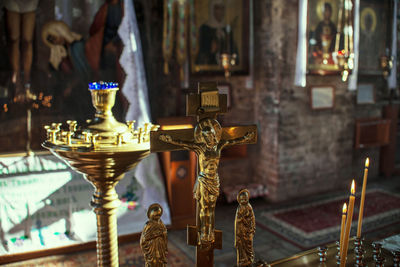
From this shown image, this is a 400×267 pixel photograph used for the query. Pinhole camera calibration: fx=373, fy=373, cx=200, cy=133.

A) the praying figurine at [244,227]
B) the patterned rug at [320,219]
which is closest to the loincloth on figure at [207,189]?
the praying figurine at [244,227]

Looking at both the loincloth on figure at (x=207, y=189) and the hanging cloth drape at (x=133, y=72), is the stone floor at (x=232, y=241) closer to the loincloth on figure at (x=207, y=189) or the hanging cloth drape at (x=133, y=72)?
the hanging cloth drape at (x=133, y=72)

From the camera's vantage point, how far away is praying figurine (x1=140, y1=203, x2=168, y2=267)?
136 centimetres

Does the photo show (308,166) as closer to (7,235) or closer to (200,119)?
(7,235)

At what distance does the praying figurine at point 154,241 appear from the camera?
4.46 feet

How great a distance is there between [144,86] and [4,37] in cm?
160

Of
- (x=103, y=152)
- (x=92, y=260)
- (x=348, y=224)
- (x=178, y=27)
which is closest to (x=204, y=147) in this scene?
(x=103, y=152)

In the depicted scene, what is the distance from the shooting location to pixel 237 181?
6.11 metres

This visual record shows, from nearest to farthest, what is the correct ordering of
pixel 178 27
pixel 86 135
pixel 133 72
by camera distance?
1. pixel 86 135
2. pixel 133 72
3. pixel 178 27

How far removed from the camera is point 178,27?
4676 millimetres

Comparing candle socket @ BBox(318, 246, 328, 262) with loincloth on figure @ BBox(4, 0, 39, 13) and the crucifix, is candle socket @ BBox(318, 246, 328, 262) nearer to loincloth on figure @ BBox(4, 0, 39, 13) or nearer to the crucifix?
the crucifix

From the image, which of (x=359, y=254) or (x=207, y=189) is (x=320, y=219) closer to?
(x=359, y=254)

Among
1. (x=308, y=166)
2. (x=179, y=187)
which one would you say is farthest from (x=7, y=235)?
(x=308, y=166)

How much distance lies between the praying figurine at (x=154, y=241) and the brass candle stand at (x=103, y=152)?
0.39 m

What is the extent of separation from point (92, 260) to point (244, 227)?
291 cm
